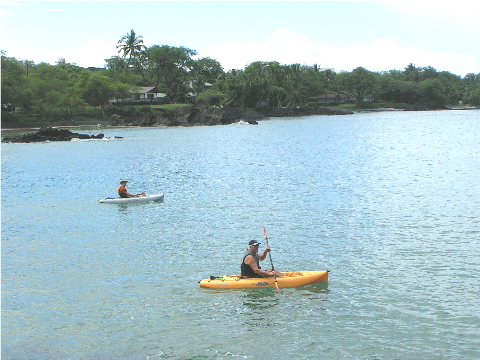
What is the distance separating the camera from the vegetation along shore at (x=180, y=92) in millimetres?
106750

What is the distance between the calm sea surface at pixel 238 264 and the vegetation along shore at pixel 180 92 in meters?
69.3

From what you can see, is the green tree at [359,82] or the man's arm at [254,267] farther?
the green tree at [359,82]

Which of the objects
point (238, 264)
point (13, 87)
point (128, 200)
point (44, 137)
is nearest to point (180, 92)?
point (13, 87)

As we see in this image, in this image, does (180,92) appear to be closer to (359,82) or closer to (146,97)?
(146,97)

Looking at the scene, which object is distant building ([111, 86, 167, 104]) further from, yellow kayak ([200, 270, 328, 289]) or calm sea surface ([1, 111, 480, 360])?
yellow kayak ([200, 270, 328, 289])

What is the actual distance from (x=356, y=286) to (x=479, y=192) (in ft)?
59.4

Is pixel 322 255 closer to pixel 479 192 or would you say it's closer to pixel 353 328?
pixel 353 328

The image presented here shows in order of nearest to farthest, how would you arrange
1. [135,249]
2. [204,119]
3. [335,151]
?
1. [135,249]
2. [335,151]
3. [204,119]

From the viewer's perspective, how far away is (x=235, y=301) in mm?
15586

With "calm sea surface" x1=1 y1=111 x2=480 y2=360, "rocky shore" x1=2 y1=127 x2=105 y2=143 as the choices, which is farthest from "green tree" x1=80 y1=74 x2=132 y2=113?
"calm sea surface" x1=1 y1=111 x2=480 y2=360

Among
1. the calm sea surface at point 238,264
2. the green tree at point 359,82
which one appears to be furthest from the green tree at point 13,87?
the green tree at point 359,82

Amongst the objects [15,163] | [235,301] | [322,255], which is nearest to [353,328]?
[235,301]

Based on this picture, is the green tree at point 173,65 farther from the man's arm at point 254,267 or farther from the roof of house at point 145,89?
the man's arm at point 254,267

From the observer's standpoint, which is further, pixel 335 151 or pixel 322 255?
pixel 335 151
